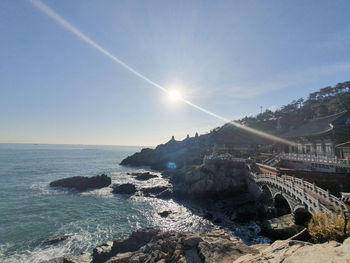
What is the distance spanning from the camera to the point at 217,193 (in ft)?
104

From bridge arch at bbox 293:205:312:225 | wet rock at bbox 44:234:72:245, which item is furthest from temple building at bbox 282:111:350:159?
wet rock at bbox 44:234:72:245

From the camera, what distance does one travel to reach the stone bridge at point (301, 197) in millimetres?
12312

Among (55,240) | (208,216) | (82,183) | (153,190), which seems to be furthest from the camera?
(82,183)

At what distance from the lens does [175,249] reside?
12391 millimetres

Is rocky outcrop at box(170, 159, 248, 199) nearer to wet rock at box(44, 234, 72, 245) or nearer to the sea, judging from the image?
the sea

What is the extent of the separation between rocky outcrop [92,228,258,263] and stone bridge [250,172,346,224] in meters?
6.61

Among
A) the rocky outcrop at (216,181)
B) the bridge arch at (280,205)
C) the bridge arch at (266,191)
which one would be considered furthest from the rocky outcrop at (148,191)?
Result: the bridge arch at (280,205)

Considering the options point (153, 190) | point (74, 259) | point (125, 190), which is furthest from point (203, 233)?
point (125, 190)

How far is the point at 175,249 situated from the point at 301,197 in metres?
11.9

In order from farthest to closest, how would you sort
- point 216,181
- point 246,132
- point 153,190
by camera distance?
point 246,132
point 153,190
point 216,181

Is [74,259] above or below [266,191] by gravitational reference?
below

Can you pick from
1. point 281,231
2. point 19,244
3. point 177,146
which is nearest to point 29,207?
point 19,244

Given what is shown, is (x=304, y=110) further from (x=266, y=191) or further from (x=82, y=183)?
(x=82, y=183)

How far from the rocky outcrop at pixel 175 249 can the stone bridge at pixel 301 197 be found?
21.7 ft
